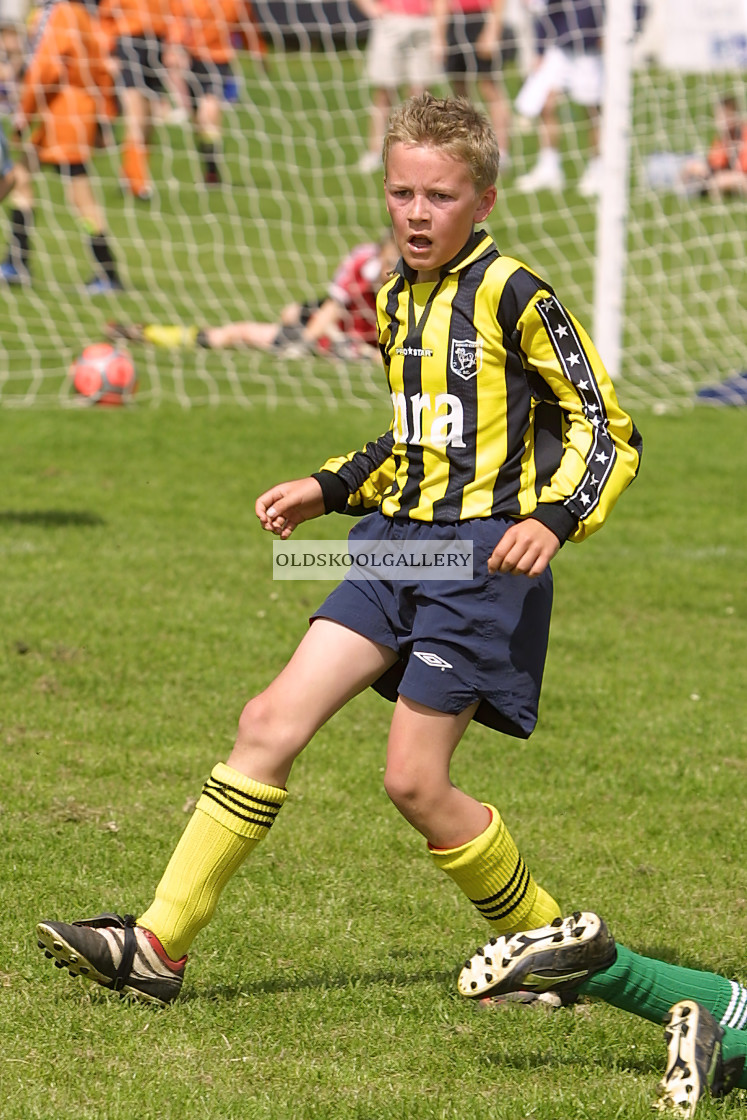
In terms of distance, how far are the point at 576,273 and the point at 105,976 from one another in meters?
9.80

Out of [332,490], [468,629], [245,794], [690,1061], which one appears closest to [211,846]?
[245,794]

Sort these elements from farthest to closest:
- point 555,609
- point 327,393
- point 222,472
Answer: point 327,393 → point 222,472 → point 555,609

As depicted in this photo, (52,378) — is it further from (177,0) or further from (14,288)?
(177,0)

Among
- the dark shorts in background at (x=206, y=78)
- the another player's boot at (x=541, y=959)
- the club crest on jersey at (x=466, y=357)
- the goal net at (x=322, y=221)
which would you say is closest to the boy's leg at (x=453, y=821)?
the another player's boot at (x=541, y=959)

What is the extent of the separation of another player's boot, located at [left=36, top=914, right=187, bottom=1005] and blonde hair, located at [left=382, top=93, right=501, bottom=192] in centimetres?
164

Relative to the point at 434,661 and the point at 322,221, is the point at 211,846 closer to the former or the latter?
the point at 434,661

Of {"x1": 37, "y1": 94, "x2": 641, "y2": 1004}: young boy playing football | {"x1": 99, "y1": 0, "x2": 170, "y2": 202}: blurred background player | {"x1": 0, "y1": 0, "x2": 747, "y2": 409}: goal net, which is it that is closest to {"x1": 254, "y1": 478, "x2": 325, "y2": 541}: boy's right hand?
{"x1": 37, "y1": 94, "x2": 641, "y2": 1004}: young boy playing football

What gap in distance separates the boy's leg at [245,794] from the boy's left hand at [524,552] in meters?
0.36

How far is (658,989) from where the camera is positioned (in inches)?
116

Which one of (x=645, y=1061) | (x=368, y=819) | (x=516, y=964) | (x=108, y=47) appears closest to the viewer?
(x=516, y=964)

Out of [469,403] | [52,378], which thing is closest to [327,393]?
[52,378]

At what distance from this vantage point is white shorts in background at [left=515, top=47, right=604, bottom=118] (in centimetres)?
1165

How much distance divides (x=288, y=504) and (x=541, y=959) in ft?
3.58

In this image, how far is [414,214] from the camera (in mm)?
3092
